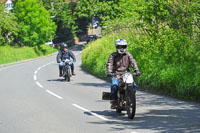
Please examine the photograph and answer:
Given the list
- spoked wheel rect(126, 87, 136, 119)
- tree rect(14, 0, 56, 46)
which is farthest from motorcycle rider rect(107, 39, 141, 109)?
tree rect(14, 0, 56, 46)

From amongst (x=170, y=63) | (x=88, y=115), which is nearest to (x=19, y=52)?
(x=170, y=63)

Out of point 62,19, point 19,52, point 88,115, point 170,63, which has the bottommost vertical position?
point 19,52

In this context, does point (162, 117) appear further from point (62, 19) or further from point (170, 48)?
point (62, 19)

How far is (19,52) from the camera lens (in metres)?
52.4

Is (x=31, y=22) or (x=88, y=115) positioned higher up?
(x=31, y=22)

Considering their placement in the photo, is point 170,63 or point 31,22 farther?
point 31,22

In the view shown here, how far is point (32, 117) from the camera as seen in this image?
9.96 meters

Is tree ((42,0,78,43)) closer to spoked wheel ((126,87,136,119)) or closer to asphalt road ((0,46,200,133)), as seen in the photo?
asphalt road ((0,46,200,133))

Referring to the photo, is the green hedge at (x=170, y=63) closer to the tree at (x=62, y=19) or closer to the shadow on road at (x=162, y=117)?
the shadow on road at (x=162, y=117)

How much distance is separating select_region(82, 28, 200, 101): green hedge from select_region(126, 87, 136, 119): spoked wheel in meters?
3.47

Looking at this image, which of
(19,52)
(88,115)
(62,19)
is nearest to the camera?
(88,115)

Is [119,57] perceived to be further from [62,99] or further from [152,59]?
[152,59]

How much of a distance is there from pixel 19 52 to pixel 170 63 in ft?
129

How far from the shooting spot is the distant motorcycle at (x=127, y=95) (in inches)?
356
